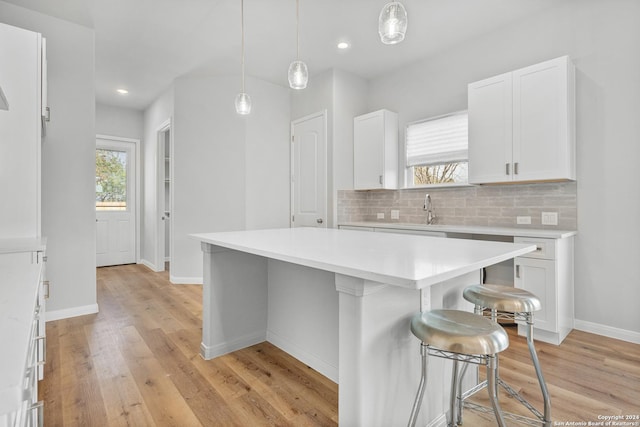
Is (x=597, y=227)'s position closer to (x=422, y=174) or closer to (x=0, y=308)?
(x=422, y=174)

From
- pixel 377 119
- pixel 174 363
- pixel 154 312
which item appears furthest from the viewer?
pixel 377 119

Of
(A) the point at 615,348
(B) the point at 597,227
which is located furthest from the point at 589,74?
(A) the point at 615,348

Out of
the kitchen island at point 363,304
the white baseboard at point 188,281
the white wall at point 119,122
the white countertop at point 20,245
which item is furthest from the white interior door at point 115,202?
the kitchen island at point 363,304

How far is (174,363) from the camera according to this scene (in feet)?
7.50

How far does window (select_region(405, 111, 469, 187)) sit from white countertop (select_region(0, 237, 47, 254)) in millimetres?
3587

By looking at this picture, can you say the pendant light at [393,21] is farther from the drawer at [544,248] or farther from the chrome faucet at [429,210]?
the chrome faucet at [429,210]

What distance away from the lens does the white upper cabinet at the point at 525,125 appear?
105 inches

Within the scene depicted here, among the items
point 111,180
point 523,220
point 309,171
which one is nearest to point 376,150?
point 309,171

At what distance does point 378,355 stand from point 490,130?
8.41ft

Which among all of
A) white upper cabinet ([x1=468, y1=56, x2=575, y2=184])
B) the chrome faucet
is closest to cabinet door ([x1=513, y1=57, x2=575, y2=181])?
white upper cabinet ([x1=468, y1=56, x2=575, y2=184])

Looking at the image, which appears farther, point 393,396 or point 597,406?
point 597,406

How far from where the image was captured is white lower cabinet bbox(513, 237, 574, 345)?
8.35ft

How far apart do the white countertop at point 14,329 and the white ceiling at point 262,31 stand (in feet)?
8.91

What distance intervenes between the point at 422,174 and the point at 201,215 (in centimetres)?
297
